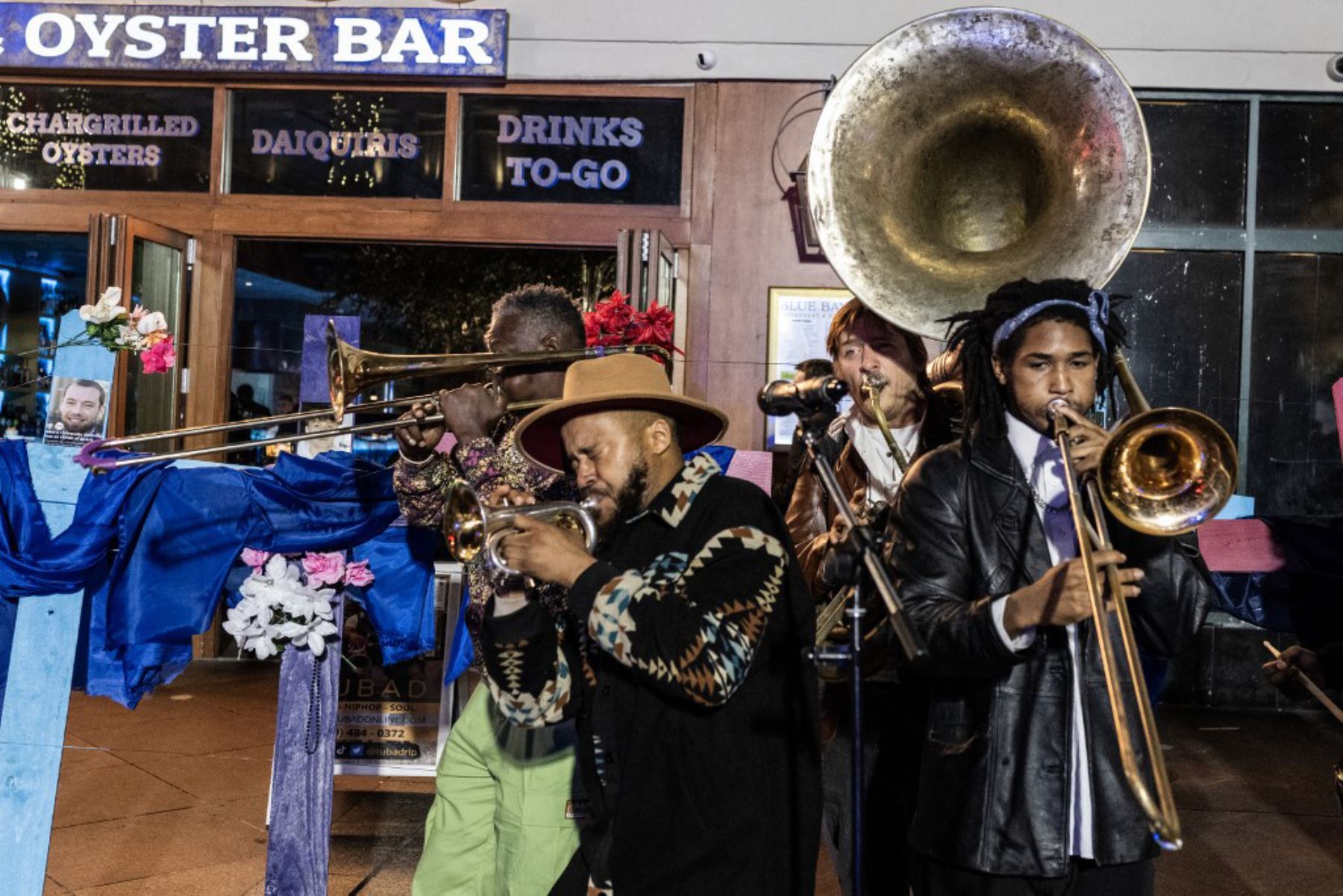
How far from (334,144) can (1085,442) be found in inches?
300

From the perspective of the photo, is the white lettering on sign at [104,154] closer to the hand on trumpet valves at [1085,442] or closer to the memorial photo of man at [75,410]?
the memorial photo of man at [75,410]

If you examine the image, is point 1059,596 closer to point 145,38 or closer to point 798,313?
point 798,313

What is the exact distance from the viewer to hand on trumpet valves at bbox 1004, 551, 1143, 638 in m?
2.56

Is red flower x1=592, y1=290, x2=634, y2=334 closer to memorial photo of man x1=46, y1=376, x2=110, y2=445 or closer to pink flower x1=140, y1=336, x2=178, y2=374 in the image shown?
pink flower x1=140, y1=336, x2=178, y2=374

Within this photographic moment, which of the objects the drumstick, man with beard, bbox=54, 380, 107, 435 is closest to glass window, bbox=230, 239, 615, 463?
man with beard, bbox=54, 380, 107, 435

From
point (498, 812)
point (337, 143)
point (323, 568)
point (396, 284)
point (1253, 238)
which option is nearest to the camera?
point (498, 812)

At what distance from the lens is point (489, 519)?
2.98 metres

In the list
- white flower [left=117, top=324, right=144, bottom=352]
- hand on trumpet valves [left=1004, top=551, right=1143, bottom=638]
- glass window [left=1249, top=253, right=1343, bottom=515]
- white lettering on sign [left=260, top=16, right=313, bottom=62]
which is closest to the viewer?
hand on trumpet valves [left=1004, top=551, right=1143, bottom=638]

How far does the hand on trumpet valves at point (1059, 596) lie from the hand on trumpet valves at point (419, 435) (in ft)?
6.96

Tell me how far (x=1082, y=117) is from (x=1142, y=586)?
1.86 metres

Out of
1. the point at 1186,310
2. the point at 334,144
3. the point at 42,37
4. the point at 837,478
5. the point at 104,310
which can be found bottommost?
the point at 837,478

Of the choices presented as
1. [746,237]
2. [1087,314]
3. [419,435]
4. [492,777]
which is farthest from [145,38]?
[1087,314]

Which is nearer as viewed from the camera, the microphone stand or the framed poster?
the microphone stand

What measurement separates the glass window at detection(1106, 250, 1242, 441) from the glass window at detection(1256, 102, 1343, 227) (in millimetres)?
471
